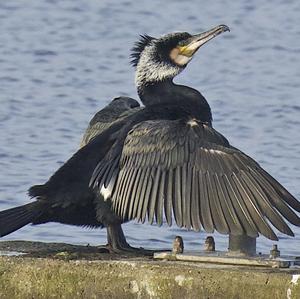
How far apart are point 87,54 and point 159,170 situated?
11.5 m

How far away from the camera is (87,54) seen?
2016 cm

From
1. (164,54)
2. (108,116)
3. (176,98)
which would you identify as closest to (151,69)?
(164,54)

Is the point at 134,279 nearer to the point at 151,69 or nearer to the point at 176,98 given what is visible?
the point at 176,98

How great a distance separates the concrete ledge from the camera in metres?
7.89

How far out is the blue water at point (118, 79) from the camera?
1351 cm

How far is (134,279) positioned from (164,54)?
6.52 feet

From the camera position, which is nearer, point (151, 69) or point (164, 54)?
point (151, 69)

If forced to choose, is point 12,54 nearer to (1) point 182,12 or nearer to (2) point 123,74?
(2) point 123,74

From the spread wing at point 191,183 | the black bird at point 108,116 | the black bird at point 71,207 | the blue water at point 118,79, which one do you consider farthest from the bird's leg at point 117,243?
the blue water at point 118,79

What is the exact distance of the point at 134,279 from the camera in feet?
26.7

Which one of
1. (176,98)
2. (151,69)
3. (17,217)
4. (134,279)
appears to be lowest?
(134,279)

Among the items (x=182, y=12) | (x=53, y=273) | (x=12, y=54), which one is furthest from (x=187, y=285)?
(x=182, y=12)

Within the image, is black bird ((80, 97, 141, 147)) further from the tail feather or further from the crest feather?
the tail feather

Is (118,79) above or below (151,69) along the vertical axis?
Result: below
